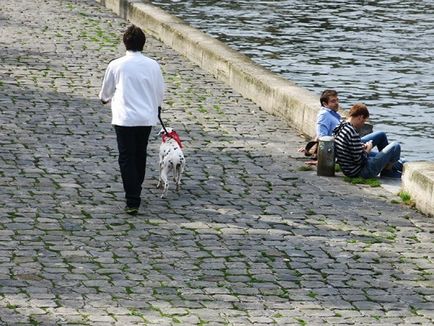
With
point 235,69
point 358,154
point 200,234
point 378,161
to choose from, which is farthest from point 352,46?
point 200,234

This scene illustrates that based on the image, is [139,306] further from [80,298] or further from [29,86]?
[29,86]

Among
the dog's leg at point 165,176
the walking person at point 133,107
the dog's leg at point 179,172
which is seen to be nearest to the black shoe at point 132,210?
the walking person at point 133,107

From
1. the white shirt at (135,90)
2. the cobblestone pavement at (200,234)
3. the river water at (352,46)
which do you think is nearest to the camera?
the cobblestone pavement at (200,234)

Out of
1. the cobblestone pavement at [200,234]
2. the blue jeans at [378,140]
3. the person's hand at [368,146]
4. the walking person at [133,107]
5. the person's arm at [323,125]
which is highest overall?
the walking person at [133,107]

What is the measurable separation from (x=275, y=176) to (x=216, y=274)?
12.0 ft

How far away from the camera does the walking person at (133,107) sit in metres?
12.3

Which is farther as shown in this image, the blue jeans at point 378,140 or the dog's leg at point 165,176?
the blue jeans at point 378,140

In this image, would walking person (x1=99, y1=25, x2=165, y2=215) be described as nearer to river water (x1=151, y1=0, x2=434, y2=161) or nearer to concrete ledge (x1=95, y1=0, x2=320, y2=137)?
concrete ledge (x1=95, y1=0, x2=320, y2=137)

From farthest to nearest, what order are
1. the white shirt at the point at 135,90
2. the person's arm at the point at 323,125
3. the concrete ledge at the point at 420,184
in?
the person's arm at the point at 323,125 < the concrete ledge at the point at 420,184 < the white shirt at the point at 135,90

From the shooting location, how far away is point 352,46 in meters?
28.5

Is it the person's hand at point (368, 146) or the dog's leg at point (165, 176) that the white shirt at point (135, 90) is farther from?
the person's hand at point (368, 146)

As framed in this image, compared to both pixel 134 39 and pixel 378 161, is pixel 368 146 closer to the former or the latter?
pixel 378 161

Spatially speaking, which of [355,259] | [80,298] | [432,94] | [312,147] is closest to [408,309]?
[355,259]

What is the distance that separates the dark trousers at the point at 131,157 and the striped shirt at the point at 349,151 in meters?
2.63
